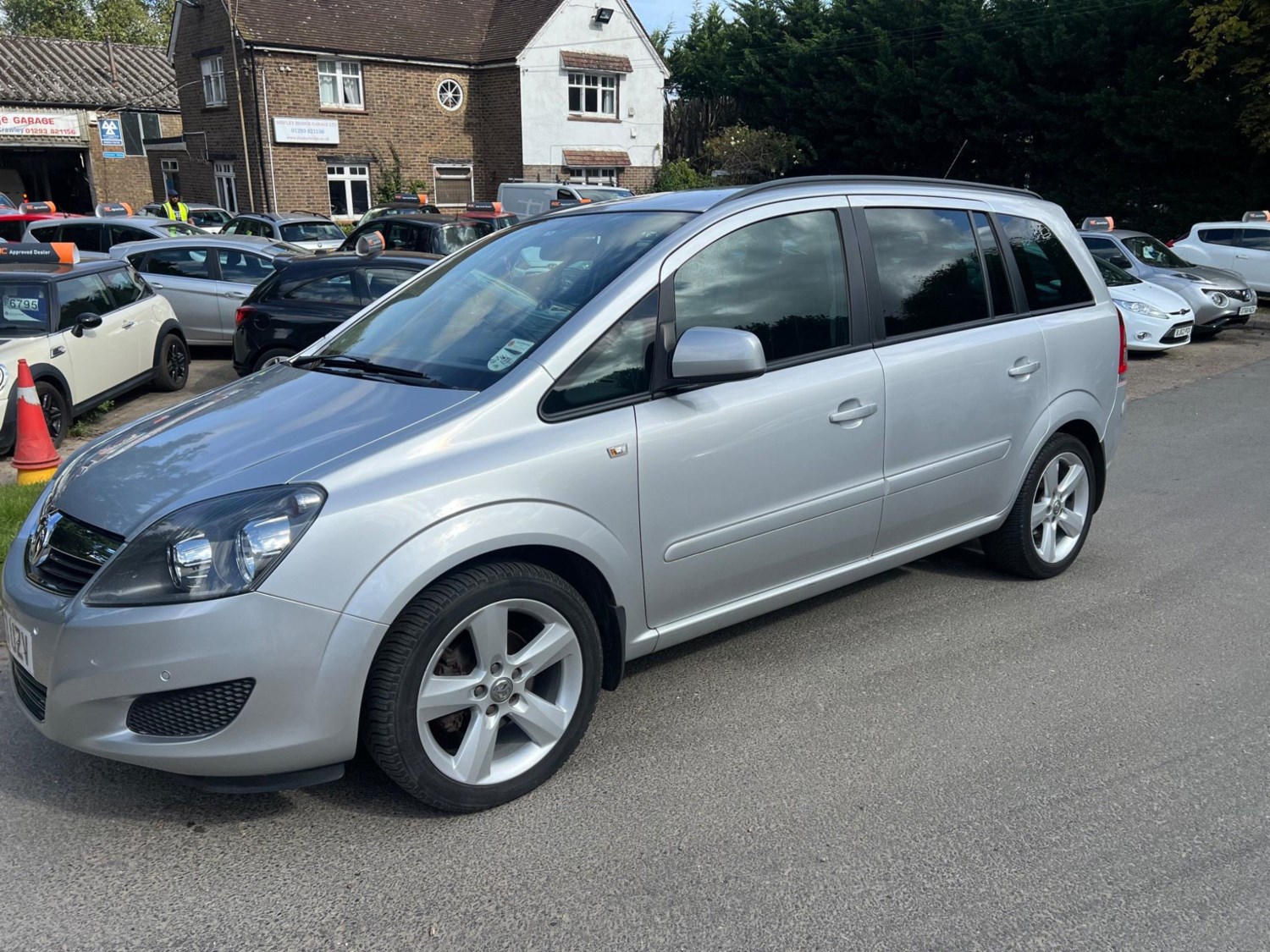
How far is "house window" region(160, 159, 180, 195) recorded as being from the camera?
36750 mm

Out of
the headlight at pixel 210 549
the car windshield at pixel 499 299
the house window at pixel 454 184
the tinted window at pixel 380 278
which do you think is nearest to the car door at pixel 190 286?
the tinted window at pixel 380 278

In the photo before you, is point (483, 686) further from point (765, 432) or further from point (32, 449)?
point (32, 449)

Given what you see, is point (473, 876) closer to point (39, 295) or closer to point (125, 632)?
point (125, 632)

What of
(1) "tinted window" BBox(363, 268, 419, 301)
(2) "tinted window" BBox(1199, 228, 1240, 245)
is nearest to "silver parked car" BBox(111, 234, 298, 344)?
(1) "tinted window" BBox(363, 268, 419, 301)

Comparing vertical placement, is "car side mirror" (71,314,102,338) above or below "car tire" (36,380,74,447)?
above

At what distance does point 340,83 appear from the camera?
3259cm

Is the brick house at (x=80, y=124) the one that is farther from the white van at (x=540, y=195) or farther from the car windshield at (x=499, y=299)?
the car windshield at (x=499, y=299)

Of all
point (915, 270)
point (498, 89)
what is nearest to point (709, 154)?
point (498, 89)

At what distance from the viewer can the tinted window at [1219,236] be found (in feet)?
61.8

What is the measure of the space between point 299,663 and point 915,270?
298cm

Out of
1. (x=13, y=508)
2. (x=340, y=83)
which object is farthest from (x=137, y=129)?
(x=13, y=508)

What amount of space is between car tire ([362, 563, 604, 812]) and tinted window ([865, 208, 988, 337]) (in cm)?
194

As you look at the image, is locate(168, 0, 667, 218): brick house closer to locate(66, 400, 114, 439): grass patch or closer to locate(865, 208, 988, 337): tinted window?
locate(66, 400, 114, 439): grass patch

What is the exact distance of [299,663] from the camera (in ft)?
9.36
